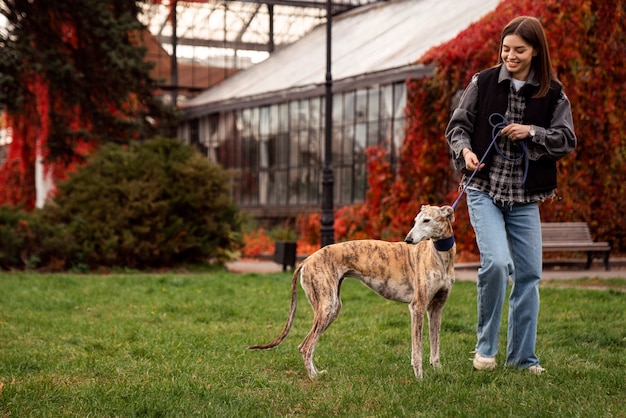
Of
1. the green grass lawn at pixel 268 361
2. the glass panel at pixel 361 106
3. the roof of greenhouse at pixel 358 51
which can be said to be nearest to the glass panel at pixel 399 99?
the roof of greenhouse at pixel 358 51

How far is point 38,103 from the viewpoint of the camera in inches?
833

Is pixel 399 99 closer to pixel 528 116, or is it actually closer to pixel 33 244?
pixel 33 244

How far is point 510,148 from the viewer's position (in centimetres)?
600

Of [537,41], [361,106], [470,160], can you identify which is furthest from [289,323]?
[361,106]

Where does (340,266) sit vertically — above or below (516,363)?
above

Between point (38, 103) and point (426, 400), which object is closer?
point (426, 400)

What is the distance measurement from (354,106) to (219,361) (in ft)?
59.4

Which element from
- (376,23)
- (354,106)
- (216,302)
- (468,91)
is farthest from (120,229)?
(376,23)

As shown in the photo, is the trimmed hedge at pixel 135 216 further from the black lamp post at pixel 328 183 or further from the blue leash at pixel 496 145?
the blue leash at pixel 496 145

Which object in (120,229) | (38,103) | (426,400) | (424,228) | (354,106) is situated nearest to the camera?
(426,400)

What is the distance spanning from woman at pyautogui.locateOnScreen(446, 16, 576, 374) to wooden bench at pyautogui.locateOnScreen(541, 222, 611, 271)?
9.82m

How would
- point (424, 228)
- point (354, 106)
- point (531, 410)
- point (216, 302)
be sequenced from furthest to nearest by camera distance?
point (354, 106), point (216, 302), point (424, 228), point (531, 410)

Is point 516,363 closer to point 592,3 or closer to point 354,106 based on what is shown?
point 592,3

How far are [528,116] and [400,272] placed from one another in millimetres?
1394
